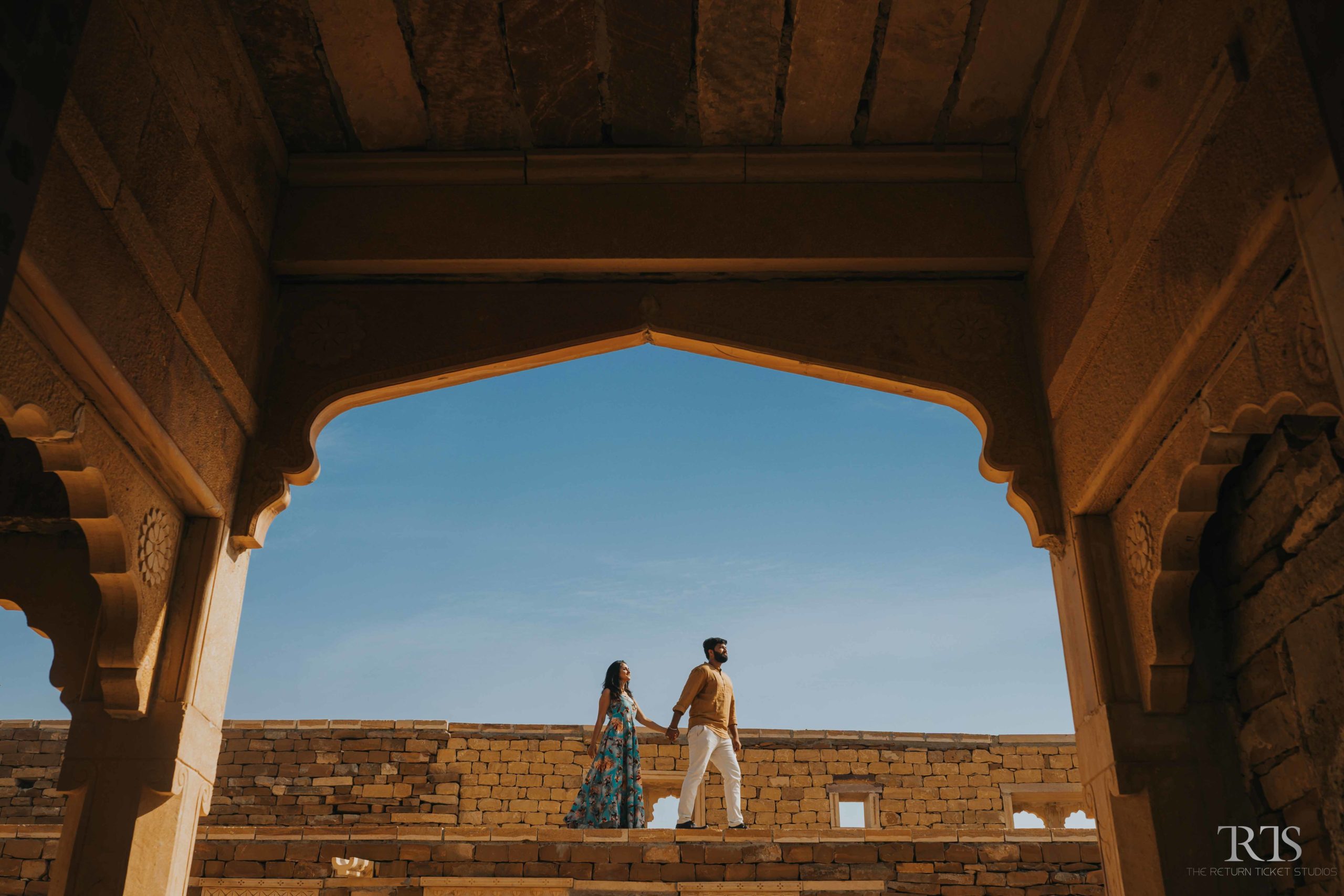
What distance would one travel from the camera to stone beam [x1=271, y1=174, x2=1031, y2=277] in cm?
427

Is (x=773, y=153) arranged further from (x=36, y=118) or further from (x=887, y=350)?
(x=36, y=118)

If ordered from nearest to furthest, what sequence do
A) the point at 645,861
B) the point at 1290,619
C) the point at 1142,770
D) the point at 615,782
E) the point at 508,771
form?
the point at 1290,619 → the point at 1142,770 → the point at 645,861 → the point at 615,782 → the point at 508,771

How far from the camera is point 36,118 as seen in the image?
1.49 metres

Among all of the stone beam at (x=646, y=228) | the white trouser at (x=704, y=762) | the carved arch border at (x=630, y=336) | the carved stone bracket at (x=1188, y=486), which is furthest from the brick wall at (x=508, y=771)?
the carved stone bracket at (x=1188, y=486)

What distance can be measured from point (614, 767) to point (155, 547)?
5661 millimetres

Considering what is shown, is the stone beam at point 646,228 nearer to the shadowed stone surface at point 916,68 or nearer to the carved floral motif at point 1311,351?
the shadowed stone surface at point 916,68

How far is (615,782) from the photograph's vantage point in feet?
28.8

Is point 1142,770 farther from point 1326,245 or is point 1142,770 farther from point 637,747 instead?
point 637,747

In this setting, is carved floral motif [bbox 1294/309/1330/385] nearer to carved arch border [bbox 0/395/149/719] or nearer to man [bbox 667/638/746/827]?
carved arch border [bbox 0/395/149/719]

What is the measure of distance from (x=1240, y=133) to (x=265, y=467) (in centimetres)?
319

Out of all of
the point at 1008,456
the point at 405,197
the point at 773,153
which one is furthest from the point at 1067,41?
the point at 405,197

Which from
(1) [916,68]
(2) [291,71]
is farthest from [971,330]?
(2) [291,71]

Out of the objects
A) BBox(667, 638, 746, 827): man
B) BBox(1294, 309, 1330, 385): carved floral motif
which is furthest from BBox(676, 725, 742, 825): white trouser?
BBox(1294, 309, 1330, 385): carved floral motif

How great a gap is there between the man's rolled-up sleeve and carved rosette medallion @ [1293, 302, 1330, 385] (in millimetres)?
6135
